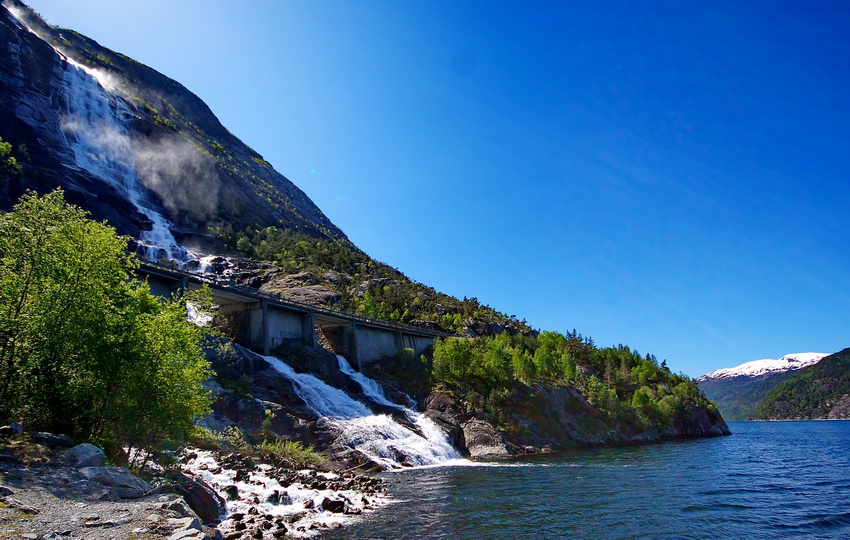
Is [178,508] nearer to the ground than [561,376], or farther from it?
nearer to the ground

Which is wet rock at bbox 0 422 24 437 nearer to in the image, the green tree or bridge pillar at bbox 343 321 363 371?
bridge pillar at bbox 343 321 363 371

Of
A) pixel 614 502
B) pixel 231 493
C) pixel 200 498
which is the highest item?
pixel 200 498

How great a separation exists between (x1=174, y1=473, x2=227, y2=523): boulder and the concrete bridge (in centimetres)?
2471

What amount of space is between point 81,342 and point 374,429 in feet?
105

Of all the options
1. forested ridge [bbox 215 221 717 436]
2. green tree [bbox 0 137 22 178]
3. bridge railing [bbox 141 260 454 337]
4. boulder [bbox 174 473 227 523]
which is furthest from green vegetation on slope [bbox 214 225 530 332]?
boulder [bbox 174 473 227 523]

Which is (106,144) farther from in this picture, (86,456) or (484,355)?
(86,456)

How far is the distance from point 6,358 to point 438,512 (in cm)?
1920

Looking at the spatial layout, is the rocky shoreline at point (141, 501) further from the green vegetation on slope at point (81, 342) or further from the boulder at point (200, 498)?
the green vegetation on slope at point (81, 342)

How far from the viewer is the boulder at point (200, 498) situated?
62.8 ft

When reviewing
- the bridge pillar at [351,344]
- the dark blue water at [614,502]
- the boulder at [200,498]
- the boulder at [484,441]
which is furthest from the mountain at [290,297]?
the boulder at [200,498]

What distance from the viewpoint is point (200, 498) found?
19.9 meters

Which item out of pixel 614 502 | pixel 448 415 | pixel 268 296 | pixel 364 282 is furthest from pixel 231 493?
pixel 364 282

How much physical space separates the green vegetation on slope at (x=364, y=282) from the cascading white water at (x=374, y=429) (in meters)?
39.1

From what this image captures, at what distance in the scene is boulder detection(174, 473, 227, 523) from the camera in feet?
62.8
